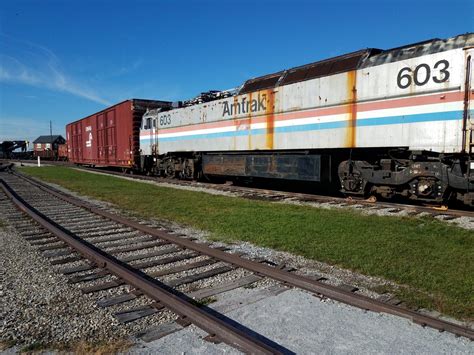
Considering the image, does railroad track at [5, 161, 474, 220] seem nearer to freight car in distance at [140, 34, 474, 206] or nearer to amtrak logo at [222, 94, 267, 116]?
freight car in distance at [140, 34, 474, 206]

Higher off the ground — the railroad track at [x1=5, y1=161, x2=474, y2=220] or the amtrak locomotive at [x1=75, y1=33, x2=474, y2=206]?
the amtrak locomotive at [x1=75, y1=33, x2=474, y2=206]

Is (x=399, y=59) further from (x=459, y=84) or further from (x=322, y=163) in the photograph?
(x=322, y=163)

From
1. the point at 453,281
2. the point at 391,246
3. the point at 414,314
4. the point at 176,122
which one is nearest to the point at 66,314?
the point at 414,314

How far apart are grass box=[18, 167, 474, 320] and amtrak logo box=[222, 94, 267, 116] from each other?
3680mm

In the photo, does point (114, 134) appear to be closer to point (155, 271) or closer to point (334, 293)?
point (155, 271)

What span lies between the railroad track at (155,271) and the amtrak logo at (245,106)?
6.65 metres

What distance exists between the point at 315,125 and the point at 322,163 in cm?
113

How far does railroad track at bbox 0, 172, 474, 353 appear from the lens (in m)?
3.50

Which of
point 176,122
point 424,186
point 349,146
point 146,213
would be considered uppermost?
point 176,122

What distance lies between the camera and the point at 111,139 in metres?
26.7

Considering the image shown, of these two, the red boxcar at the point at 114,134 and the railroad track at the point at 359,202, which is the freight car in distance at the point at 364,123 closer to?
→ the railroad track at the point at 359,202

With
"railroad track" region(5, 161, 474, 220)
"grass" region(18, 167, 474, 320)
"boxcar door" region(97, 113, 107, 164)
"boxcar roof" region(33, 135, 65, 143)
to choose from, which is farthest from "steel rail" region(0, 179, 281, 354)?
"boxcar roof" region(33, 135, 65, 143)

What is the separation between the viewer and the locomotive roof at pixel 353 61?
8.51 meters

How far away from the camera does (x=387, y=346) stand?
3.20 m
